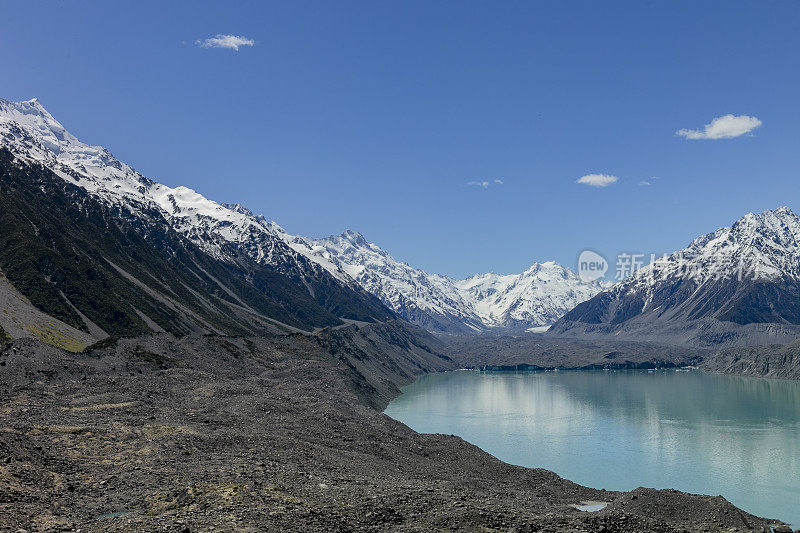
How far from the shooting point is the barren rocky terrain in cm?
3278

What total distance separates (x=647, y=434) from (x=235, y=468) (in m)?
96.3

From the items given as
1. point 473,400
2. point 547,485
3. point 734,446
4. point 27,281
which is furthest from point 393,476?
point 473,400

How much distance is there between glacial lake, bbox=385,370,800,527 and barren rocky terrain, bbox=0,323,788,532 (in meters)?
24.1

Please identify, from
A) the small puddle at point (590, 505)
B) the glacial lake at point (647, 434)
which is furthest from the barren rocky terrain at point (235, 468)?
the glacial lake at point (647, 434)

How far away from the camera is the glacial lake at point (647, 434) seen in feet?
249

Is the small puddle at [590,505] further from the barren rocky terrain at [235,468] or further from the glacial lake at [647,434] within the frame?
the glacial lake at [647,434]

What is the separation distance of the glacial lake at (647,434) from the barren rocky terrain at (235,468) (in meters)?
24.1

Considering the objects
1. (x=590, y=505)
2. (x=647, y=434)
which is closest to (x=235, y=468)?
(x=590, y=505)

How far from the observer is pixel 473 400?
180m

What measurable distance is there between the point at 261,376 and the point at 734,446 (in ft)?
284

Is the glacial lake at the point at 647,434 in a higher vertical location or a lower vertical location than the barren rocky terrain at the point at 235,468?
lower

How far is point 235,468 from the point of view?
43.0 meters

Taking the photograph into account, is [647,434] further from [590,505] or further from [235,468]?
[235,468]

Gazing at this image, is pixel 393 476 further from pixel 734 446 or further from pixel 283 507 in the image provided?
pixel 734 446
